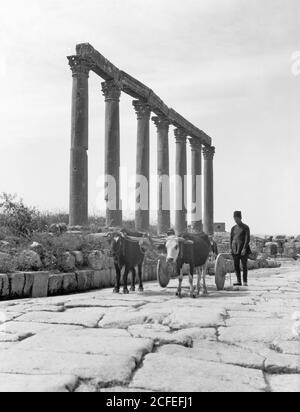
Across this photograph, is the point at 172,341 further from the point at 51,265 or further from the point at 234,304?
the point at 51,265

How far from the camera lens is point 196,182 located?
31.3 metres

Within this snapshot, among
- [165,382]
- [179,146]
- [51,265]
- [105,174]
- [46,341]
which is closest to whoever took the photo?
[165,382]

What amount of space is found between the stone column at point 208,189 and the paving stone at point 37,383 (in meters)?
29.6

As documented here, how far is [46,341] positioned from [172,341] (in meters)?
1.23

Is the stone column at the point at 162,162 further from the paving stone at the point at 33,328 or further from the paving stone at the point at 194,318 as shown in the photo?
the paving stone at the point at 33,328

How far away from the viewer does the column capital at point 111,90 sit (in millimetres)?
19281

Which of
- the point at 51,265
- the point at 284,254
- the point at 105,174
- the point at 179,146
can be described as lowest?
the point at 284,254

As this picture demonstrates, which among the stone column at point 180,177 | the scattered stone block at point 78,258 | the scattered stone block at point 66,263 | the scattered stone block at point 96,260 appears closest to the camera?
the scattered stone block at point 66,263

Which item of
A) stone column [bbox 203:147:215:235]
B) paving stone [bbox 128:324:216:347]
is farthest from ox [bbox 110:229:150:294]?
stone column [bbox 203:147:215:235]

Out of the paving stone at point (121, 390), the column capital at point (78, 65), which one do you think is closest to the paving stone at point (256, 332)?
the paving stone at point (121, 390)

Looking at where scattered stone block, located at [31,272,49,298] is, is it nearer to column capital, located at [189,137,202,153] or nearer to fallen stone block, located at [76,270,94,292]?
fallen stone block, located at [76,270,94,292]

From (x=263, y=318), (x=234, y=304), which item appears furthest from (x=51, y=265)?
(x=263, y=318)

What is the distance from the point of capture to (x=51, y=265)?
9.82 metres
